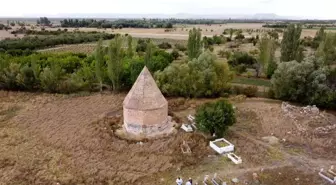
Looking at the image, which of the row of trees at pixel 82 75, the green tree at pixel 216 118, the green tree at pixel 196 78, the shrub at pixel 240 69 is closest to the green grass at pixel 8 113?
the row of trees at pixel 82 75

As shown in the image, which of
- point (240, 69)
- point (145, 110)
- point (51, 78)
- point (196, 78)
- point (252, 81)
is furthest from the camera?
point (240, 69)

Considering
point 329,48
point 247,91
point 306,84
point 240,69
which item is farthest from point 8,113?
point 329,48

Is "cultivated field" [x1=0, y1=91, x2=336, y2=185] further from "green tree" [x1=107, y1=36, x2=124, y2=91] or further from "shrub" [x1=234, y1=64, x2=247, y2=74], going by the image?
"shrub" [x1=234, y1=64, x2=247, y2=74]

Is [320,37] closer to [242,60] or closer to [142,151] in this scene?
[242,60]

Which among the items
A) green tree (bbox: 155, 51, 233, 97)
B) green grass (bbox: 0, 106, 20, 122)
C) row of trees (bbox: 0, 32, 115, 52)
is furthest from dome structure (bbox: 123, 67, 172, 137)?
row of trees (bbox: 0, 32, 115, 52)

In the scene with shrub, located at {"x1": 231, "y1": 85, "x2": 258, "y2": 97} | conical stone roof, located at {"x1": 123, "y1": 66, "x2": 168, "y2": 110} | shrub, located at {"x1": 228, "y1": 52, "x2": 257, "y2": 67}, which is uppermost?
conical stone roof, located at {"x1": 123, "y1": 66, "x2": 168, "y2": 110}

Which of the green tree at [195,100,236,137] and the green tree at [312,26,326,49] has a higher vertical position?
the green tree at [312,26,326,49]

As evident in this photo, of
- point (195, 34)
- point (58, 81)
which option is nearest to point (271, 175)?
point (195, 34)
